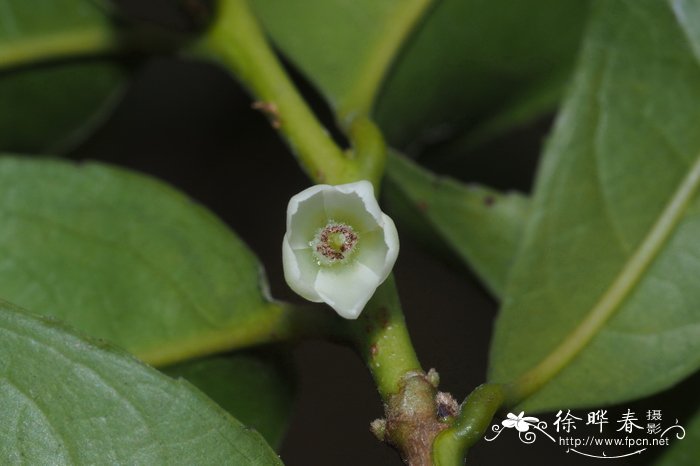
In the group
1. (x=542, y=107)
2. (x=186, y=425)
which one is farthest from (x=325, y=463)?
(x=186, y=425)

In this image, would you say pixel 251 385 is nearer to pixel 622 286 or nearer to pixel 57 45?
pixel 622 286

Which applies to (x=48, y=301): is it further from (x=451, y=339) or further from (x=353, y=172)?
Answer: (x=451, y=339)

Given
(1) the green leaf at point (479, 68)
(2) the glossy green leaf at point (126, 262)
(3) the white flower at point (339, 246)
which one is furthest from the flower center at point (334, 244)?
(1) the green leaf at point (479, 68)

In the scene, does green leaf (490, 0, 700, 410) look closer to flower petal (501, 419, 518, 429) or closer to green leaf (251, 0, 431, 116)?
flower petal (501, 419, 518, 429)

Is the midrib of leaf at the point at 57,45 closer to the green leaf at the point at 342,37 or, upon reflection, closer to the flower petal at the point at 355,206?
the green leaf at the point at 342,37

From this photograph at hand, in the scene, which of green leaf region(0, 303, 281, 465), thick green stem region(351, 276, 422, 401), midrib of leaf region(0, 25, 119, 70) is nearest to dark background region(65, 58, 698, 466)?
midrib of leaf region(0, 25, 119, 70)

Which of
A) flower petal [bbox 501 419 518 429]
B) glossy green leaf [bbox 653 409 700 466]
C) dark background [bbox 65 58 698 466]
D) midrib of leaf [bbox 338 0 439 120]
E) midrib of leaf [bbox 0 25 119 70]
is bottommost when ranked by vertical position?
dark background [bbox 65 58 698 466]

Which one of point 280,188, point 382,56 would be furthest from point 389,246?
point 280,188

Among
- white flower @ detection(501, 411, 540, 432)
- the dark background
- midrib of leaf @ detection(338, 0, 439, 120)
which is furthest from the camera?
the dark background
